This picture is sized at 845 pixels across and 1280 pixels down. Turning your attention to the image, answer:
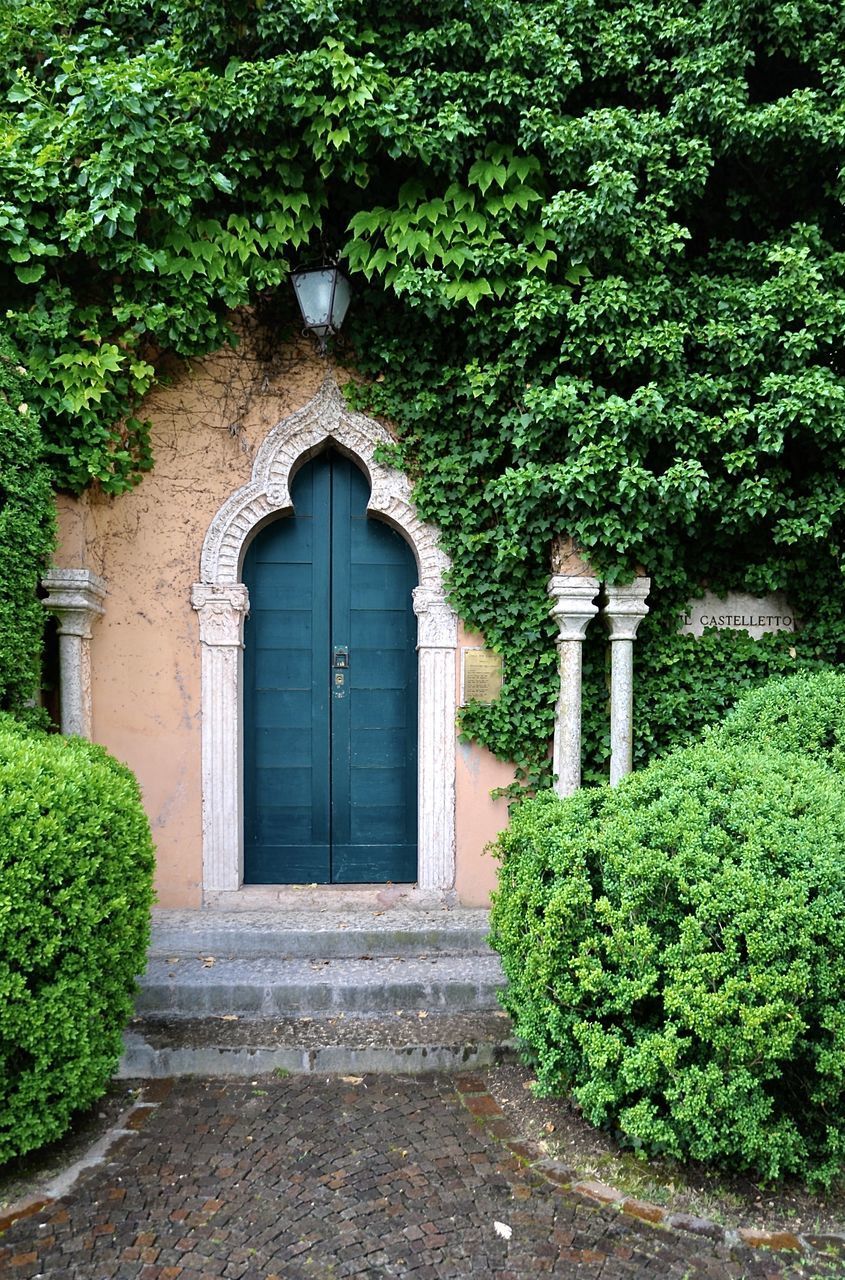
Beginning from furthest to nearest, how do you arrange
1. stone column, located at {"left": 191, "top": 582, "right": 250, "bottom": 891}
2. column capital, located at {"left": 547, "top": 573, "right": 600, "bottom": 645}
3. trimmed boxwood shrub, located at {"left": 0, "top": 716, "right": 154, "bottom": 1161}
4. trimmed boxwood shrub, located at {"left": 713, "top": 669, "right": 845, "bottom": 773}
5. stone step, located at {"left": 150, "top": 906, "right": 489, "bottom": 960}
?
stone column, located at {"left": 191, "top": 582, "right": 250, "bottom": 891} < column capital, located at {"left": 547, "top": 573, "right": 600, "bottom": 645} < stone step, located at {"left": 150, "top": 906, "right": 489, "bottom": 960} < trimmed boxwood shrub, located at {"left": 713, "top": 669, "right": 845, "bottom": 773} < trimmed boxwood shrub, located at {"left": 0, "top": 716, "right": 154, "bottom": 1161}

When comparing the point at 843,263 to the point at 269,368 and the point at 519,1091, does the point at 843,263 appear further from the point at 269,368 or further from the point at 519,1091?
the point at 519,1091

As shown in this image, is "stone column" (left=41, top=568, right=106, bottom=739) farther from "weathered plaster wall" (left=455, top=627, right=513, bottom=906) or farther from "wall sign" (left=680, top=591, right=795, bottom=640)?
"wall sign" (left=680, top=591, right=795, bottom=640)

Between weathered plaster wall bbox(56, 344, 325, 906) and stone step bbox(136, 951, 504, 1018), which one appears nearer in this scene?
stone step bbox(136, 951, 504, 1018)

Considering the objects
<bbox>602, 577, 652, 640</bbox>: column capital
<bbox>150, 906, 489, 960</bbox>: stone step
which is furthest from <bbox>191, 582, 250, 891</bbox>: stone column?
<bbox>602, 577, 652, 640</bbox>: column capital

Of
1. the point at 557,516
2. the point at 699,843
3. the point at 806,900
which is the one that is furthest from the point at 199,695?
the point at 806,900

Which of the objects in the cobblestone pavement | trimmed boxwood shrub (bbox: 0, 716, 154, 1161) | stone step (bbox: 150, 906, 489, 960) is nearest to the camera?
the cobblestone pavement

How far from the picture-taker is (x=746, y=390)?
14.2ft

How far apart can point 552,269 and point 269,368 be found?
1.66 metres

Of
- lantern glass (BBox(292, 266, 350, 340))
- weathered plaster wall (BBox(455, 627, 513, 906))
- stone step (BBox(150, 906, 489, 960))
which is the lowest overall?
stone step (BBox(150, 906, 489, 960))

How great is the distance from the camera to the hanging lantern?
431cm

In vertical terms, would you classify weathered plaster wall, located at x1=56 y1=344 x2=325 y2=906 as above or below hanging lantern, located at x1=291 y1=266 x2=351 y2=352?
below

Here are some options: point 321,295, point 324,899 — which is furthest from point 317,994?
point 321,295

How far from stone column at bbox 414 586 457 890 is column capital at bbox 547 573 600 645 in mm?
610

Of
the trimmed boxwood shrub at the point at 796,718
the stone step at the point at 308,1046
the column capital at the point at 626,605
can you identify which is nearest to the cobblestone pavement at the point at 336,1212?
the stone step at the point at 308,1046
